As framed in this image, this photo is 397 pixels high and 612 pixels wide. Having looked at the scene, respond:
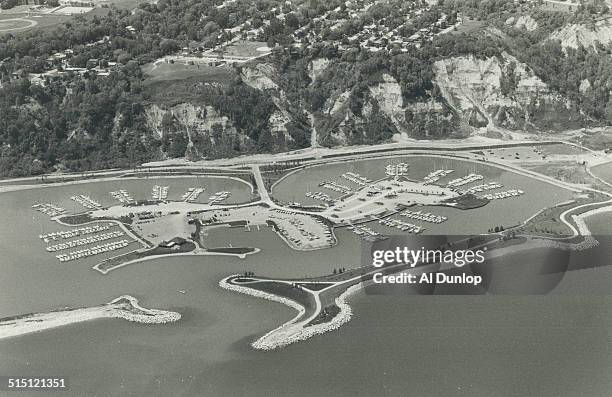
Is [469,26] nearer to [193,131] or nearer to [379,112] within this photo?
[379,112]

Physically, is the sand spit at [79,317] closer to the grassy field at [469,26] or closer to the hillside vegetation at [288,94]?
the hillside vegetation at [288,94]

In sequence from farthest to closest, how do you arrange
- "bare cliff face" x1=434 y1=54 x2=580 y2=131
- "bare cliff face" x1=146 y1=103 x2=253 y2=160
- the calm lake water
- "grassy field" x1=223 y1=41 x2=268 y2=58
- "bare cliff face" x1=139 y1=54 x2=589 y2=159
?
"grassy field" x1=223 y1=41 x2=268 y2=58
"bare cliff face" x1=434 y1=54 x2=580 y2=131
"bare cliff face" x1=139 y1=54 x2=589 y2=159
"bare cliff face" x1=146 y1=103 x2=253 y2=160
the calm lake water

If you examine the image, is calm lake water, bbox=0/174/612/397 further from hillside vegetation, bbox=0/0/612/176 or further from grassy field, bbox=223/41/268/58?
grassy field, bbox=223/41/268/58

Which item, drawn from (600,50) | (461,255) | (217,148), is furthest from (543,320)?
(600,50)

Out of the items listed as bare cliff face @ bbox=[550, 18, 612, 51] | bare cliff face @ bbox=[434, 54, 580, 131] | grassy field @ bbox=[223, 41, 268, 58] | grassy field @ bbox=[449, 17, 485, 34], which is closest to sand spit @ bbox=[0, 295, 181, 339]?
bare cliff face @ bbox=[434, 54, 580, 131]

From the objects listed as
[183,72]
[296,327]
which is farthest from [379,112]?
[296,327]

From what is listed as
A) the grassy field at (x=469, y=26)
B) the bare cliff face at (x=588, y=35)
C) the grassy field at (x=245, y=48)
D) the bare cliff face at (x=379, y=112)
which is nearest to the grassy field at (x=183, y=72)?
the bare cliff face at (x=379, y=112)

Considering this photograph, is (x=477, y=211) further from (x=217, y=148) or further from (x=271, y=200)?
(x=217, y=148)
